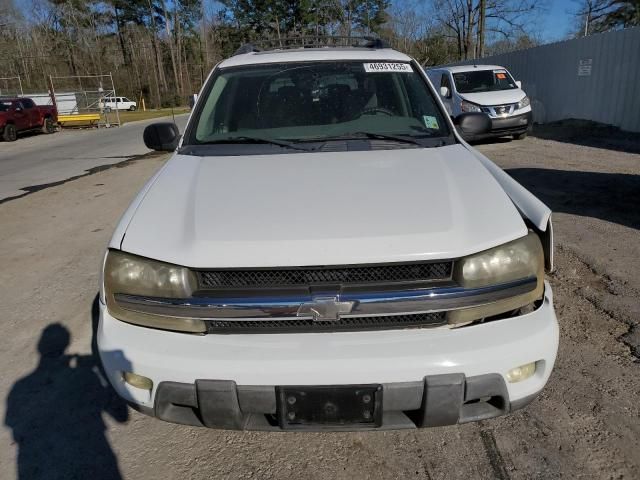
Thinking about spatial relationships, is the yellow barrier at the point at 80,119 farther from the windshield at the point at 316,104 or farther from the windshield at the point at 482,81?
the windshield at the point at 316,104

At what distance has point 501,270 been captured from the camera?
193cm

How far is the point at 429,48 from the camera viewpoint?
4238 cm

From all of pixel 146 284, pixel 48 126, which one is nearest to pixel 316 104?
pixel 146 284

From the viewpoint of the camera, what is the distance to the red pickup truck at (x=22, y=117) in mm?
19953

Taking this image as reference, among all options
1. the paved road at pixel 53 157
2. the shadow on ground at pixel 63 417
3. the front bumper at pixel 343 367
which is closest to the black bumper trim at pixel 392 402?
the front bumper at pixel 343 367

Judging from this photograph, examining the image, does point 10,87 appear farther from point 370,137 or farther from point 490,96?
point 370,137

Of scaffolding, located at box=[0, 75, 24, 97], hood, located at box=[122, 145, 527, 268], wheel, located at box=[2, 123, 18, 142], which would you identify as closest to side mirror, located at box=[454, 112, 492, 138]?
hood, located at box=[122, 145, 527, 268]

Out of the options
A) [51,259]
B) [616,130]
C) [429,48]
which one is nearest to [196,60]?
[429,48]

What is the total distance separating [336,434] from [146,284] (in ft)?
3.81

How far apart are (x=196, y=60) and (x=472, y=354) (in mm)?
63830

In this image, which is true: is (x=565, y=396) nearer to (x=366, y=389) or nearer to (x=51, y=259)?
(x=366, y=389)

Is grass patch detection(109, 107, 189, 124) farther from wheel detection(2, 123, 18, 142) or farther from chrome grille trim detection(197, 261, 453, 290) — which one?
chrome grille trim detection(197, 261, 453, 290)

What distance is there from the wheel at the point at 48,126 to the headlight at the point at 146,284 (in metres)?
24.7

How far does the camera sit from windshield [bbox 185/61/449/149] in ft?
9.93
